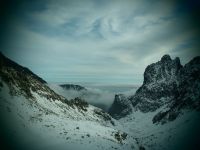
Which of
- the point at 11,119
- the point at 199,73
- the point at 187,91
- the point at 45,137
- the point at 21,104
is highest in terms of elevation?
the point at 199,73

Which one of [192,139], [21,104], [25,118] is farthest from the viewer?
[192,139]

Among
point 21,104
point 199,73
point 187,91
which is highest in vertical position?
point 199,73

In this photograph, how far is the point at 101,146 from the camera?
1382 inches

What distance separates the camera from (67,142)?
32.5 meters

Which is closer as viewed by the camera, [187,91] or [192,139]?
[192,139]

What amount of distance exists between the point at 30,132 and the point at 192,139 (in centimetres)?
5668

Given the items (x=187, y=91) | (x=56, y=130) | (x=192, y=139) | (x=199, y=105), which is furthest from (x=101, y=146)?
(x=187, y=91)

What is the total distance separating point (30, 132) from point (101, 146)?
12999 mm

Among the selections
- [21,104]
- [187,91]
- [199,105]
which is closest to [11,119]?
[21,104]

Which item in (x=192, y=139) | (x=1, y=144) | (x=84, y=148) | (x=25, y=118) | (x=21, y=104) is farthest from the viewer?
(x=192, y=139)

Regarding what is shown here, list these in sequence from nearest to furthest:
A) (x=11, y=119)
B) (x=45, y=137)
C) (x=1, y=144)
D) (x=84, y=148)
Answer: (x=1, y=144) → (x=84, y=148) → (x=45, y=137) → (x=11, y=119)

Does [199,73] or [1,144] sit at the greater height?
[199,73]

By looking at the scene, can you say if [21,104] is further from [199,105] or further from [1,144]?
[199,105]

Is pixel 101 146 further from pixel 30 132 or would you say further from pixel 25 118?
pixel 25 118
